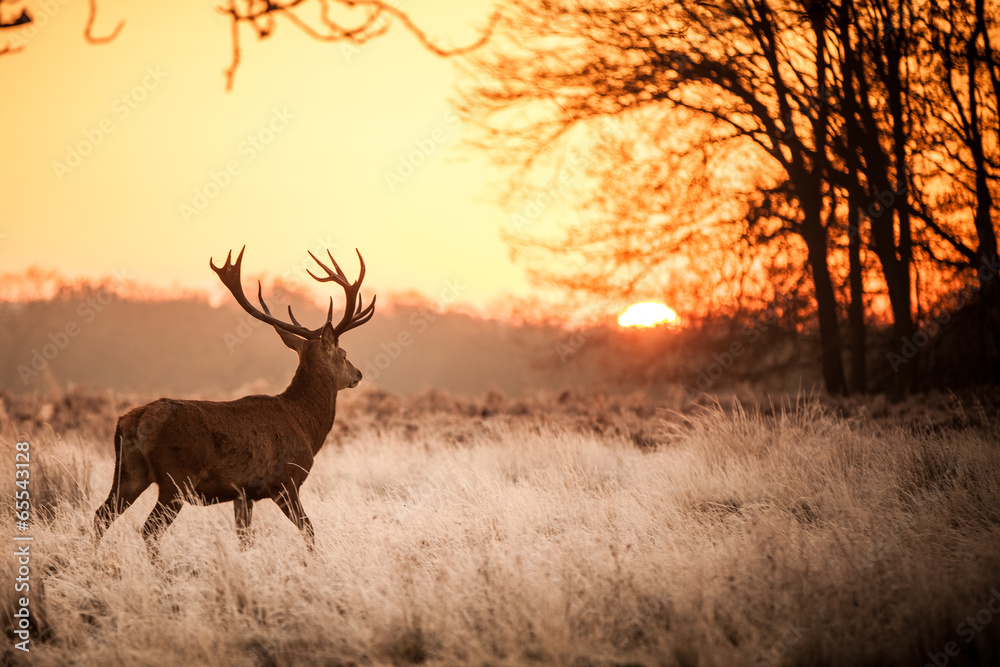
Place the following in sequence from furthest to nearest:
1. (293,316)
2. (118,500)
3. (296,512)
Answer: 1. (293,316)
2. (296,512)
3. (118,500)

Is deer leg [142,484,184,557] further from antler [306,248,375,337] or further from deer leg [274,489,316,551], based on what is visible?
antler [306,248,375,337]

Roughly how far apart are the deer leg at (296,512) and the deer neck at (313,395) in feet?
1.96

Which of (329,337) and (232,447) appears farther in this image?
(329,337)

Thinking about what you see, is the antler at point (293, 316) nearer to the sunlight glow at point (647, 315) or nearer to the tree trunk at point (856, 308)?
the sunlight glow at point (647, 315)

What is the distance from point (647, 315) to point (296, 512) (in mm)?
9408

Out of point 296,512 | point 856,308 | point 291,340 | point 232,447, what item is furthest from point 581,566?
point 856,308

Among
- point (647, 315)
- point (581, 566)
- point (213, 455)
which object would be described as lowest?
point (581, 566)

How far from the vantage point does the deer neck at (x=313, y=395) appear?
243 inches

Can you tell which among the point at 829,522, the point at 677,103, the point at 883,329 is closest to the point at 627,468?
the point at 829,522

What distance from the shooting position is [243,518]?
19.0 ft

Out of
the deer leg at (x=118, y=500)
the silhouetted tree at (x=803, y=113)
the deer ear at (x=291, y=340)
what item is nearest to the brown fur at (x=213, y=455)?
the deer leg at (x=118, y=500)

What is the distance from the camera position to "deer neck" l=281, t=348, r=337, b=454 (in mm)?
6180

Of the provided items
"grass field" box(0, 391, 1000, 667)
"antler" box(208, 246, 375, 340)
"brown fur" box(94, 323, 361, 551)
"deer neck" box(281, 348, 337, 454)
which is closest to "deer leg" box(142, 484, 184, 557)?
"brown fur" box(94, 323, 361, 551)

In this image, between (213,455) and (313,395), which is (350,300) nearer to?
(313,395)
